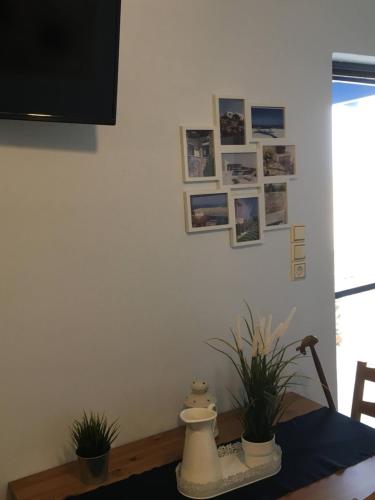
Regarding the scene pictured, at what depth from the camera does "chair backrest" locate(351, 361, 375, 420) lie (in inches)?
74.6

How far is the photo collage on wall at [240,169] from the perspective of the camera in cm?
180

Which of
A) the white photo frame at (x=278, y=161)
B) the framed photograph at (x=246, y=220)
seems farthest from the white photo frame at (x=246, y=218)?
the white photo frame at (x=278, y=161)

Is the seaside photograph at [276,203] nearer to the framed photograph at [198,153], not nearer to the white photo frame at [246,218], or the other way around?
the white photo frame at [246,218]

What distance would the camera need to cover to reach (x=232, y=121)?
74.0 inches

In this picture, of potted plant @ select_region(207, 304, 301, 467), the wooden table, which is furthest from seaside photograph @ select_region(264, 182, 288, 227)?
the wooden table

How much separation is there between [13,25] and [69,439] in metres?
1.24

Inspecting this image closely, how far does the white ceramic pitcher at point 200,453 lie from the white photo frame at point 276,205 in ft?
2.93

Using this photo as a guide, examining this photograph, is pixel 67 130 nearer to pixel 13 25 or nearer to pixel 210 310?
pixel 13 25

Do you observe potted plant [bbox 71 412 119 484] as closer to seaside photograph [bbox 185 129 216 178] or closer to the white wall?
the white wall

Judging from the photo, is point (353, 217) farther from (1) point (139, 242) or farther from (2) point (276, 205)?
(1) point (139, 242)

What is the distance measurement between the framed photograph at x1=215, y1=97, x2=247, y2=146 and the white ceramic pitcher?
1.01 meters

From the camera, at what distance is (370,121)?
8.74ft

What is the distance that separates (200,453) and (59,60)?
3.84 feet

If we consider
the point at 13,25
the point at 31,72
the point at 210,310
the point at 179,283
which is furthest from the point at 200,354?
the point at 13,25
